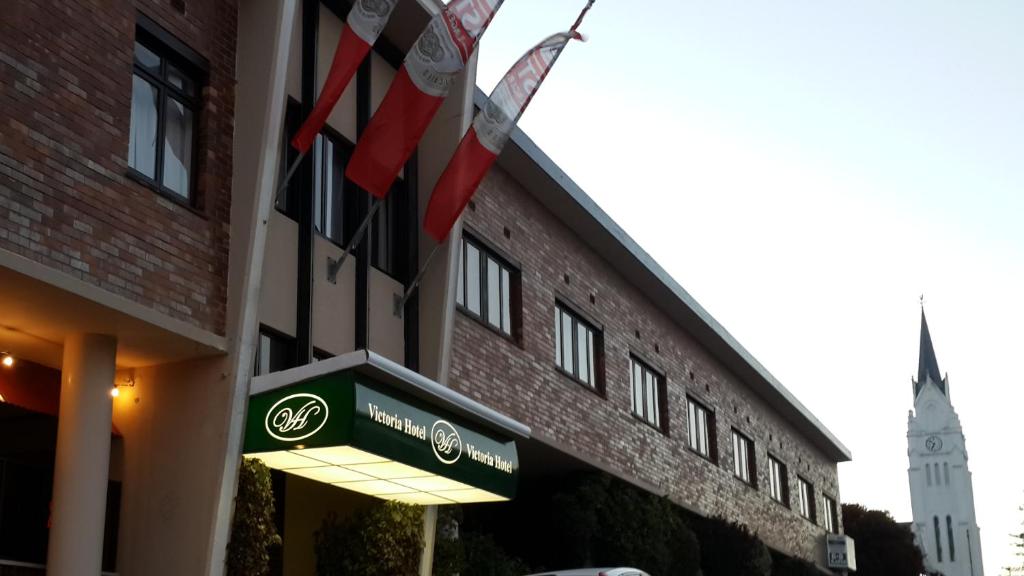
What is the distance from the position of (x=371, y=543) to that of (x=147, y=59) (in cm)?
642

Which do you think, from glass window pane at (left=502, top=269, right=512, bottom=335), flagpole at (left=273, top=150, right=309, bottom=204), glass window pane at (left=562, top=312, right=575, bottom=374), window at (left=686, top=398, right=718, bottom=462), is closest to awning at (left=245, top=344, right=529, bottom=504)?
flagpole at (left=273, top=150, right=309, bottom=204)

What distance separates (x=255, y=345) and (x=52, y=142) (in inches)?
132

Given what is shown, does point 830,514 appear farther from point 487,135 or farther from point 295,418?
point 295,418

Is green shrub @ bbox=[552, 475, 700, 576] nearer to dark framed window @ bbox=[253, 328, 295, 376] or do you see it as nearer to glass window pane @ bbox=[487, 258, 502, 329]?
glass window pane @ bbox=[487, 258, 502, 329]

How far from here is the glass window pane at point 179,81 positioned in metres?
14.9

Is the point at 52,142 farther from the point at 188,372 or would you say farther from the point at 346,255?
the point at 346,255

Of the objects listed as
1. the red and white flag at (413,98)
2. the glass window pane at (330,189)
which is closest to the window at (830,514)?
the glass window pane at (330,189)

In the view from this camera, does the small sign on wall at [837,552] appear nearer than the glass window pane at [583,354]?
No

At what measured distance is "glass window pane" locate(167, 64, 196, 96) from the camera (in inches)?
586

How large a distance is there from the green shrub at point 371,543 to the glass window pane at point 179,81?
221 inches

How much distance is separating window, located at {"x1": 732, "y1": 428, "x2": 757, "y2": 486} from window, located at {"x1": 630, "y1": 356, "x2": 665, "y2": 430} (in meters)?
5.21

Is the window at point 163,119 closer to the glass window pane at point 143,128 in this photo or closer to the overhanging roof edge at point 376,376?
the glass window pane at point 143,128

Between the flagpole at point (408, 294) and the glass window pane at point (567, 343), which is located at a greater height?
the glass window pane at point (567, 343)

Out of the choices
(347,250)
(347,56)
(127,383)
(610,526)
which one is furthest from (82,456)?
(610,526)
